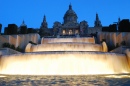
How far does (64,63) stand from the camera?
1612cm

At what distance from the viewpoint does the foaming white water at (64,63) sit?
621 inches

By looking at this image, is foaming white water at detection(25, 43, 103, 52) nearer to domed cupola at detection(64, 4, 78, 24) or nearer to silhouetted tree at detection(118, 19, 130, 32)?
silhouetted tree at detection(118, 19, 130, 32)

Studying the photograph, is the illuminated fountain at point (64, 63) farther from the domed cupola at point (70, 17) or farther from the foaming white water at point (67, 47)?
the domed cupola at point (70, 17)

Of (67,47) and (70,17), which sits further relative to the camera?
(70,17)

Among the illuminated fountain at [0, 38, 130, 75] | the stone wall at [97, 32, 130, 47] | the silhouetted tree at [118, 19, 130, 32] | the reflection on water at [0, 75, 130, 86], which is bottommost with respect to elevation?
the reflection on water at [0, 75, 130, 86]

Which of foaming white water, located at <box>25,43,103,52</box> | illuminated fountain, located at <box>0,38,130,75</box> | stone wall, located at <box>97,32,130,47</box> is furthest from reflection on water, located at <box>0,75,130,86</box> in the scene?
stone wall, located at <box>97,32,130,47</box>

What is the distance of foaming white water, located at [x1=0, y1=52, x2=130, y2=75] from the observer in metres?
15.8

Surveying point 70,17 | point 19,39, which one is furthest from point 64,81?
point 70,17

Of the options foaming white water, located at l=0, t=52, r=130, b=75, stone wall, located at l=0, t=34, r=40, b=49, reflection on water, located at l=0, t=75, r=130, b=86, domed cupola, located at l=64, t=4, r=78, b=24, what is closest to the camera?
reflection on water, located at l=0, t=75, r=130, b=86

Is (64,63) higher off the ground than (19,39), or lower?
lower

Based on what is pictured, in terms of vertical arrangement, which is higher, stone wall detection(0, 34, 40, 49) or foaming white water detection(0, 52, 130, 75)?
stone wall detection(0, 34, 40, 49)

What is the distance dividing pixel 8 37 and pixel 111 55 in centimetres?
1289

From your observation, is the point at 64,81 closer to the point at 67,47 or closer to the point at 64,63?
the point at 64,63

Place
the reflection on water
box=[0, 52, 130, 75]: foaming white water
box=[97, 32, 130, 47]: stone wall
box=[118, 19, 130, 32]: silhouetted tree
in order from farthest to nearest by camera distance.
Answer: box=[118, 19, 130, 32]: silhouetted tree
box=[97, 32, 130, 47]: stone wall
box=[0, 52, 130, 75]: foaming white water
the reflection on water
